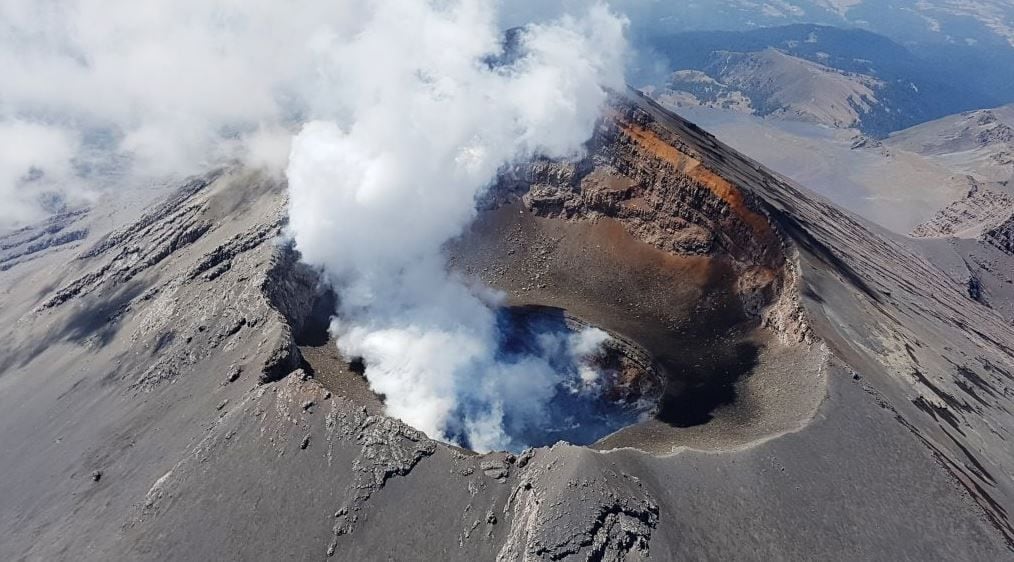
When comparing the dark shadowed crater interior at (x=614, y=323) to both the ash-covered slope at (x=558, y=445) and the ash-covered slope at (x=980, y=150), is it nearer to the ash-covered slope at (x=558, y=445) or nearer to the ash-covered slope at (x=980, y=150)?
the ash-covered slope at (x=558, y=445)

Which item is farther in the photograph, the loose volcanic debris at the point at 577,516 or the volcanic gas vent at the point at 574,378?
the volcanic gas vent at the point at 574,378

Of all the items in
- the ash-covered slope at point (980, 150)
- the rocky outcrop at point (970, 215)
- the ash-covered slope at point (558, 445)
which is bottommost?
the ash-covered slope at point (980, 150)

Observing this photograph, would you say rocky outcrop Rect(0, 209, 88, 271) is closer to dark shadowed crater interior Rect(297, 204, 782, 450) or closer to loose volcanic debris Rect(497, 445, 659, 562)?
dark shadowed crater interior Rect(297, 204, 782, 450)

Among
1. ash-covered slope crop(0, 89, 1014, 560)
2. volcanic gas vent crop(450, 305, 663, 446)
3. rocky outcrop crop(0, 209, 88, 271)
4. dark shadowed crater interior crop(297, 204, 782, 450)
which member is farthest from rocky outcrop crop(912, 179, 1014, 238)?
rocky outcrop crop(0, 209, 88, 271)

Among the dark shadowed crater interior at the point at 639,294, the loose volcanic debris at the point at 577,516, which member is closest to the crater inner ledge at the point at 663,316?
the dark shadowed crater interior at the point at 639,294

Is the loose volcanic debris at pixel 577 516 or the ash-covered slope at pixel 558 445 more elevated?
the loose volcanic debris at pixel 577 516

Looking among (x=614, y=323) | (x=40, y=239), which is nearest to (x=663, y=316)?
(x=614, y=323)
